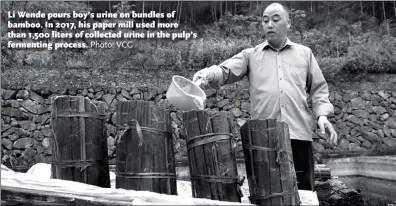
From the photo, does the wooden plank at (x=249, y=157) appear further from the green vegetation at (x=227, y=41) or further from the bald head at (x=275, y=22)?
the green vegetation at (x=227, y=41)

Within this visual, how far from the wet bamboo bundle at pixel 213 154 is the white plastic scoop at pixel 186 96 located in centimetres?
17

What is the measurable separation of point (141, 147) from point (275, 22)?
1383 mm

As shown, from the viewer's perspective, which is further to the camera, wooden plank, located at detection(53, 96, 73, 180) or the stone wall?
the stone wall

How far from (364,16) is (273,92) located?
17.3 metres

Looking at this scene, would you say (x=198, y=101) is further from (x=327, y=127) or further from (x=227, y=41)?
(x=227, y=41)

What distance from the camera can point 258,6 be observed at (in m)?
19.0

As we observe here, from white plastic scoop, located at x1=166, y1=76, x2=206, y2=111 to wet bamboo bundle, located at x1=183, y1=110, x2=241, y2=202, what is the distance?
6.7 inches

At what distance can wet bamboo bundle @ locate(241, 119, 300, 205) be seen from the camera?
8.51ft

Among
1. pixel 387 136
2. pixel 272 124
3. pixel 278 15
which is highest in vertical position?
pixel 278 15

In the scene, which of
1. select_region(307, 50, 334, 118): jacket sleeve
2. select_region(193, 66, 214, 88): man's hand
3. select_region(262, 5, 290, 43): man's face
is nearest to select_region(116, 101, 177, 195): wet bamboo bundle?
select_region(193, 66, 214, 88): man's hand

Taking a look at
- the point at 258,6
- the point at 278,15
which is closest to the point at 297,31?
the point at 258,6

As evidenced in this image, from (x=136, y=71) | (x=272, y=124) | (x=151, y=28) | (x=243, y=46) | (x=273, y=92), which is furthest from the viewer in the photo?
(x=151, y=28)

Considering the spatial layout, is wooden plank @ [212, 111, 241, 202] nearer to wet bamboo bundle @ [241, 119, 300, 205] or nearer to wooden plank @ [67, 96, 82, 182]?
wet bamboo bundle @ [241, 119, 300, 205]

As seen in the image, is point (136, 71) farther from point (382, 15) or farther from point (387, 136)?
point (382, 15)
